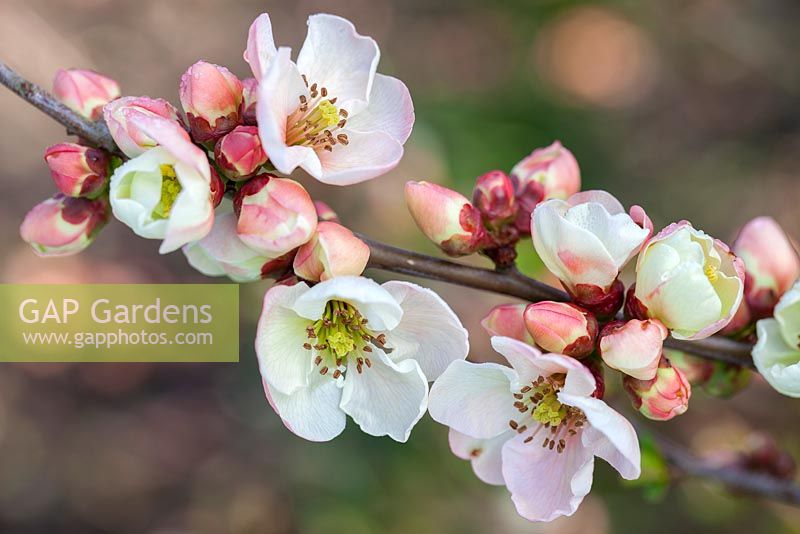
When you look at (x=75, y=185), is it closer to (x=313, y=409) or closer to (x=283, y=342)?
(x=283, y=342)

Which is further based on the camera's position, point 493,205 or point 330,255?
point 493,205

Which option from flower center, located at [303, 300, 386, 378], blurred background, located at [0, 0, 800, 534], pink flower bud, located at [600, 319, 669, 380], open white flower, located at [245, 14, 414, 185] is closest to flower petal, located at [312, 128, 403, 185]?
open white flower, located at [245, 14, 414, 185]

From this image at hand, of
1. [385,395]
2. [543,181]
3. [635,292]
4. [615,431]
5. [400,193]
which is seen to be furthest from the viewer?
[400,193]

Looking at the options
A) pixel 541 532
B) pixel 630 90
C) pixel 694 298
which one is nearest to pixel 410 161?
pixel 630 90

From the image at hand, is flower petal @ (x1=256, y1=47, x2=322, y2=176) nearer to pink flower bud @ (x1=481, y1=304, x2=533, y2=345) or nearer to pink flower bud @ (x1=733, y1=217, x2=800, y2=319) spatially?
pink flower bud @ (x1=481, y1=304, x2=533, y2=345)

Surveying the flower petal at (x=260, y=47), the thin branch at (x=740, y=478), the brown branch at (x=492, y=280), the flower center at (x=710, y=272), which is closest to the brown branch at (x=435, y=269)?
the brown branch at (x=492, y=280)

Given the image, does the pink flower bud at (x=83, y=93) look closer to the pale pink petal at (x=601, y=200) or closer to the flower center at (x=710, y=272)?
the pale pink petal at (x=601, y=200)

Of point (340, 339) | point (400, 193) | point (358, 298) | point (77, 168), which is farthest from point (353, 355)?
point (400, 193)
